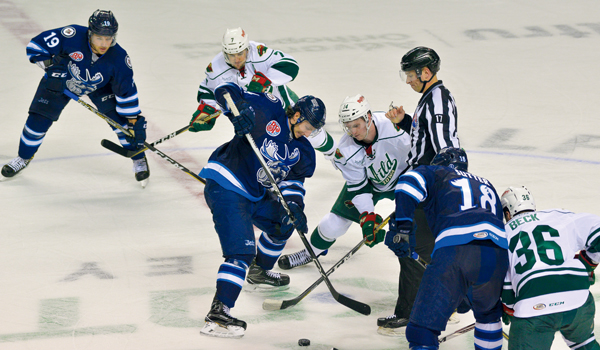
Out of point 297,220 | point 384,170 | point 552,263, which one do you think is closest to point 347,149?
point 384,170

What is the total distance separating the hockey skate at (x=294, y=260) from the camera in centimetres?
459

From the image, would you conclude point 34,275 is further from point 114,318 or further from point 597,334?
point 597,334

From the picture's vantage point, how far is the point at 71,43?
5.36m

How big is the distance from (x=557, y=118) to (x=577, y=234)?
415 cm

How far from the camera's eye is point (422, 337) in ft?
10.4

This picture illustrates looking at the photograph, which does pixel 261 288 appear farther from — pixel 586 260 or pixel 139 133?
pixel 586 260

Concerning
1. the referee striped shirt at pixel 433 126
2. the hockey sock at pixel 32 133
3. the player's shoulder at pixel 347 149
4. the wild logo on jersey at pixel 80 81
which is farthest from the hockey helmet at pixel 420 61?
the hockey sock at pixel 32 133

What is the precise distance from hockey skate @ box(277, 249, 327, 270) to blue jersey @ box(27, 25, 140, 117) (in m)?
1.81

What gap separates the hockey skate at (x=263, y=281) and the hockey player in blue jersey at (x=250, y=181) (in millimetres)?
227

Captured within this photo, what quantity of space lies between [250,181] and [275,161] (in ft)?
0.57

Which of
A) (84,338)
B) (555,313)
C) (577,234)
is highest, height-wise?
(577,234)

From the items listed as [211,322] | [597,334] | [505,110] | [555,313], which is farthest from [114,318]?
[505,110]

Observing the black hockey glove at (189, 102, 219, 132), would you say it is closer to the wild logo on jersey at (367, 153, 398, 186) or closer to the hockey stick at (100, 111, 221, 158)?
the hockey stick at (100, 111, 221, 158)

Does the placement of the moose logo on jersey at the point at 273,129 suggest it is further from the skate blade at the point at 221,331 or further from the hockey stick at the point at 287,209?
the skate blade at the point at 221,331
